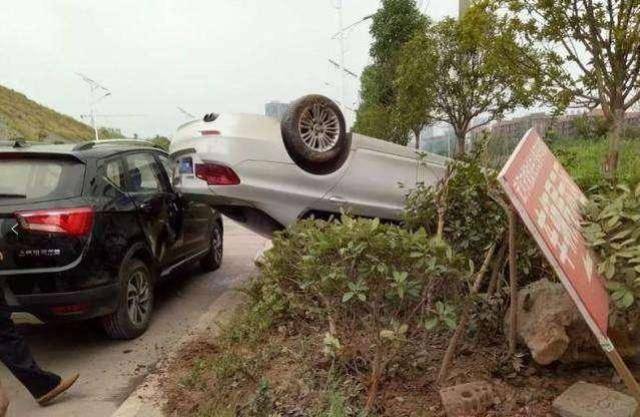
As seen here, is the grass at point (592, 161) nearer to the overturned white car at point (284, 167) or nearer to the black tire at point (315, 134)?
the overturned white car at point (284, 167)

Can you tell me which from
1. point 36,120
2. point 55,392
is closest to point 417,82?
point 55,392

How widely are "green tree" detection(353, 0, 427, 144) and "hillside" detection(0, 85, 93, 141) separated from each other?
3639cm

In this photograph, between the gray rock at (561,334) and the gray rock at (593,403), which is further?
the gray rock at (561,334)

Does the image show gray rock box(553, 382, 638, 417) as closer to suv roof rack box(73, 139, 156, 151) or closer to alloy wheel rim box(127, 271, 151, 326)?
alloy wheel rim box(127, 271, 151, 326)

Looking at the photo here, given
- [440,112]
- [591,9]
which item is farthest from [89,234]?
[440,112]

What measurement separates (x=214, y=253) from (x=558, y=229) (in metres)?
5.44

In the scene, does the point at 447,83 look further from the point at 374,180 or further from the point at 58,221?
the point at 58,221

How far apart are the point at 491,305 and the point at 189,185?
3.16 m

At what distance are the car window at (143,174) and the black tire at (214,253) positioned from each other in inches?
57.2

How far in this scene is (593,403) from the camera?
248 centimetres

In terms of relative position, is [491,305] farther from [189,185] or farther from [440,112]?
[440,112]

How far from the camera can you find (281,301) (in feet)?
13.2

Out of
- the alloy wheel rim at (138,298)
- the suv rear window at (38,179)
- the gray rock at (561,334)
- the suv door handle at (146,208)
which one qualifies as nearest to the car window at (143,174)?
the suv door handle at (146,208)

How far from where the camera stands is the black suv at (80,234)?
12.6 ft
